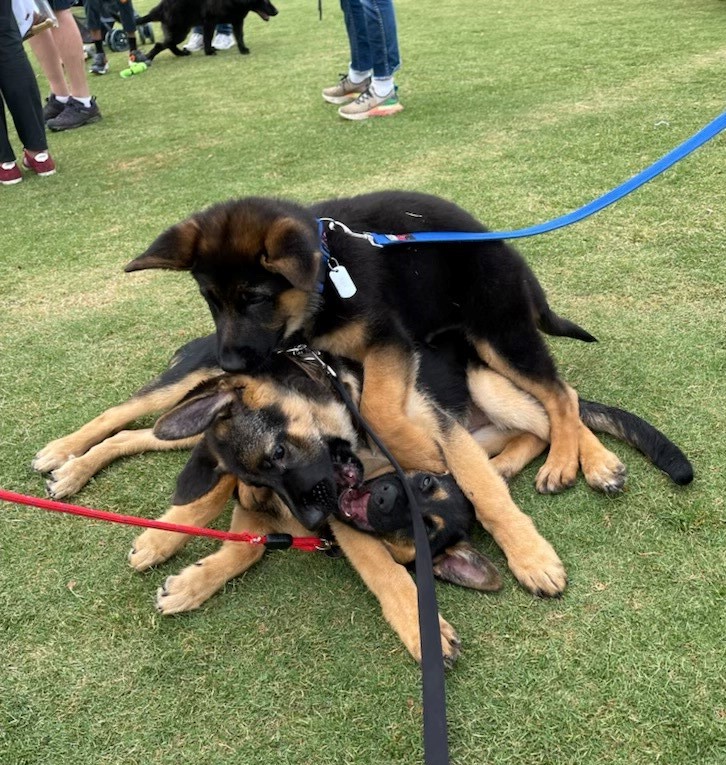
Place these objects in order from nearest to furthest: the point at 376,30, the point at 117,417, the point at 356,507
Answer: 1. the point at 356,507
2. the point at 117,417
3. the point at 376,30

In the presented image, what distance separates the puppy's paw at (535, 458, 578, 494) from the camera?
8.64ft

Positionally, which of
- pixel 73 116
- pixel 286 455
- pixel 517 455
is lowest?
pixel 517 455

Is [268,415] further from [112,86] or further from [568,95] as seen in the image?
[112,86]

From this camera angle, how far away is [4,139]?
6418 mm

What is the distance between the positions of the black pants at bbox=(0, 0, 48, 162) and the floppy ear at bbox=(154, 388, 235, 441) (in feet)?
15.9

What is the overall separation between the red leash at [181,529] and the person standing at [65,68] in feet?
22.1

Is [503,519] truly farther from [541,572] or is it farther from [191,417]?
[191,417]

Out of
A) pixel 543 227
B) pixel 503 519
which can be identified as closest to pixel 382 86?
pixel 543 227

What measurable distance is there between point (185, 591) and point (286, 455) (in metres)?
0.57

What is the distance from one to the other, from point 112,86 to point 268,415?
1054 cm

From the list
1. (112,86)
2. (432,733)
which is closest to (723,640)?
(432,733)

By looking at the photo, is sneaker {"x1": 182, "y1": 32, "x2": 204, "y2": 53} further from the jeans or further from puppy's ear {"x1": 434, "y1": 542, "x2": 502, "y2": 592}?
puppy's ear {"x1": 434, "y1": 542, "x2": 502, "y2": 592}

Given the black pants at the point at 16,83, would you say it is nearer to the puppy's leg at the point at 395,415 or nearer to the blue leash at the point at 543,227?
the blue leash at the point at 543,227

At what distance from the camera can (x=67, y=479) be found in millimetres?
2883
